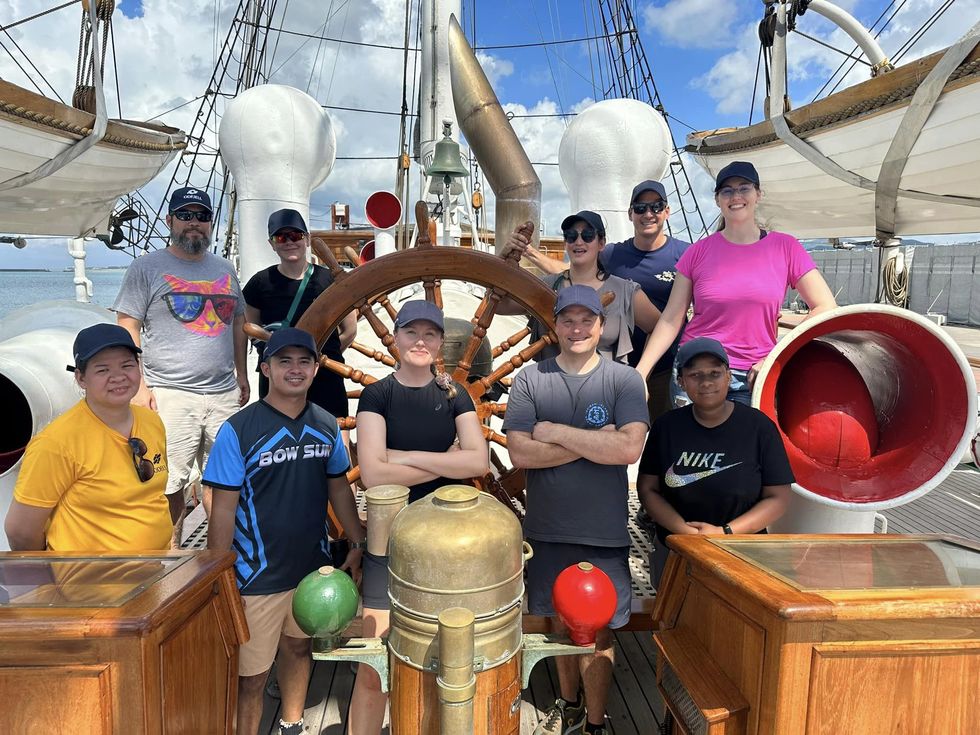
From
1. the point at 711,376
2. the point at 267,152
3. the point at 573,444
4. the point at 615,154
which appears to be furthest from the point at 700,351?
the point at 267,152

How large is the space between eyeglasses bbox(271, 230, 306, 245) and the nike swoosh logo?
126 centimetres

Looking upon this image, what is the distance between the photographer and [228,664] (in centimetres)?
117

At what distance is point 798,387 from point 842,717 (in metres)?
1.00

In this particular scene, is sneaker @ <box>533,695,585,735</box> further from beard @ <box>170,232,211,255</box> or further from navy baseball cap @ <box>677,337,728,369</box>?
beard @ <box>170,232,211,255</box>

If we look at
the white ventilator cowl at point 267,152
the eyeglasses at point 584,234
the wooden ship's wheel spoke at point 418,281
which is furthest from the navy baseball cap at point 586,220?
the white ventilator cowl at point 267,152

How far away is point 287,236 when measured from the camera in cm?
189

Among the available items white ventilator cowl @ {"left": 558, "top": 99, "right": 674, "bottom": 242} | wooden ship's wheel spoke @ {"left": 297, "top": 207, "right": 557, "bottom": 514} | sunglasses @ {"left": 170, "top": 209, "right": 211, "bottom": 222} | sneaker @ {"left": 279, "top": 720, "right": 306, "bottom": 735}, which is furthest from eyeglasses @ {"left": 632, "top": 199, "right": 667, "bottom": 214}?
white ventilator cowl @ {"left": 558, "top": 99, "right": 674, "bottom": 242}

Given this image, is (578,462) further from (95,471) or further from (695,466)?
(95,471)

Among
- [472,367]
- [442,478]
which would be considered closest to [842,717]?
[442,478]

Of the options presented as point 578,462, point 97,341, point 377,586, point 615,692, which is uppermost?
point 97,341

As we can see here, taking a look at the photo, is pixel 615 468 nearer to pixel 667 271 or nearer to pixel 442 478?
pixel 442 478

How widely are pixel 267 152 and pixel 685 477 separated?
3365 mm

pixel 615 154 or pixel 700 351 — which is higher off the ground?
pixel 615 154

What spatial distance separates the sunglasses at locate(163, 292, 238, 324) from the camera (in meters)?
1.82
